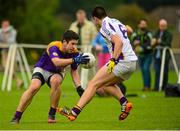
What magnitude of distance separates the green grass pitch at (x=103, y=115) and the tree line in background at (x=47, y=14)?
137ft

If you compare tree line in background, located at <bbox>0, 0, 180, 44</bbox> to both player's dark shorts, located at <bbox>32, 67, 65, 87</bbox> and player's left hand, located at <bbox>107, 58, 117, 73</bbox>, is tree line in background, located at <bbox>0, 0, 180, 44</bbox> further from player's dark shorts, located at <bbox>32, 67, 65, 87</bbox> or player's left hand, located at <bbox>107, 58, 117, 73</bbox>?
player's left hand, located at <bbox>107, 58, 117, 73</bbox>

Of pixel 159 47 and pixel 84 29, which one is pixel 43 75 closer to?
pixel 84 29

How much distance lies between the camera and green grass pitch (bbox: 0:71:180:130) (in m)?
14.0

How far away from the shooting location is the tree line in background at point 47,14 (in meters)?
64.4

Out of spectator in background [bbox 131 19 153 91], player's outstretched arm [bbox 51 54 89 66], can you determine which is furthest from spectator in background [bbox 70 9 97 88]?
player's outstretched arm [bbox 51 54 89 66]

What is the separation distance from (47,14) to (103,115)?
230 ft

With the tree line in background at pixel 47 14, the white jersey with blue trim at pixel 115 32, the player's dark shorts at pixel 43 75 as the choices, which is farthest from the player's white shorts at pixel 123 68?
the tree line in background at pixel 47 14

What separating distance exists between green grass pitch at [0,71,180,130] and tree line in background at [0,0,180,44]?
137 feet

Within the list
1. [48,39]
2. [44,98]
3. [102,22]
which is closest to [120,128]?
[102,22]

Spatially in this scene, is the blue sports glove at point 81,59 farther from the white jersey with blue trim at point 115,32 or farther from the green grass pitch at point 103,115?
the green grass pitch at point 103,115

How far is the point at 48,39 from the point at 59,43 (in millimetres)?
63167

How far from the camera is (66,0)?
98.2 metres

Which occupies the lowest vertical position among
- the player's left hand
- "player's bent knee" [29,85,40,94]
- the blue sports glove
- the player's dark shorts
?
"player's bent knee" [29,85,40,94]

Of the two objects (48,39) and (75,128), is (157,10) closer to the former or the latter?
(48,39)
